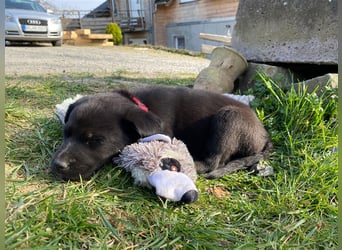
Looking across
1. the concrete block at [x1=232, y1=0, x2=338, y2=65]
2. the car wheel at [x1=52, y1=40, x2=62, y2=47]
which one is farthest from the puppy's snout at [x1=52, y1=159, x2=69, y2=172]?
the car wheel at [x1=52, y1=40, x2=62, y2=47]

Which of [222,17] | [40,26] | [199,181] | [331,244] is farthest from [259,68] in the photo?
[222,17]

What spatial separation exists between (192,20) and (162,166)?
22077 mm

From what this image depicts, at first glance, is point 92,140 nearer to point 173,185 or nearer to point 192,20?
point 173,185

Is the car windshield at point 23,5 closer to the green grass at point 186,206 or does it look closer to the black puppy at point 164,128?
the green grass at point 186,206

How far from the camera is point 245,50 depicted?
5.60 meters

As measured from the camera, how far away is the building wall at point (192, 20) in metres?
20.6

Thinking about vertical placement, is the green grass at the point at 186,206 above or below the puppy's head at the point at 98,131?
below

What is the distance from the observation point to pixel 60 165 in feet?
8.02

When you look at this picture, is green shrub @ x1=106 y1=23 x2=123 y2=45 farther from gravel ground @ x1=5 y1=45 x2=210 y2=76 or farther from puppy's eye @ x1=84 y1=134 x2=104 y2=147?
puppy's eye @ x1=84 y1=134 x2=104 y2=147

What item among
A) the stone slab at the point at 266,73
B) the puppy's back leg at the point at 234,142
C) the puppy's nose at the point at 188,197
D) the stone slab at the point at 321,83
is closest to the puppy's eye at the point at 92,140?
the puppy's nose at the point at 188,197

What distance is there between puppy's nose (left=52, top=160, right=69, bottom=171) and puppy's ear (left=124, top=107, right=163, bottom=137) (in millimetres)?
539

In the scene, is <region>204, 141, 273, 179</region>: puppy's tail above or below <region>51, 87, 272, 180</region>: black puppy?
below

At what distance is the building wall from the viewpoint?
67.7 ft

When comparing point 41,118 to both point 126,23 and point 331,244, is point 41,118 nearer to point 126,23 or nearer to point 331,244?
point 331,244
